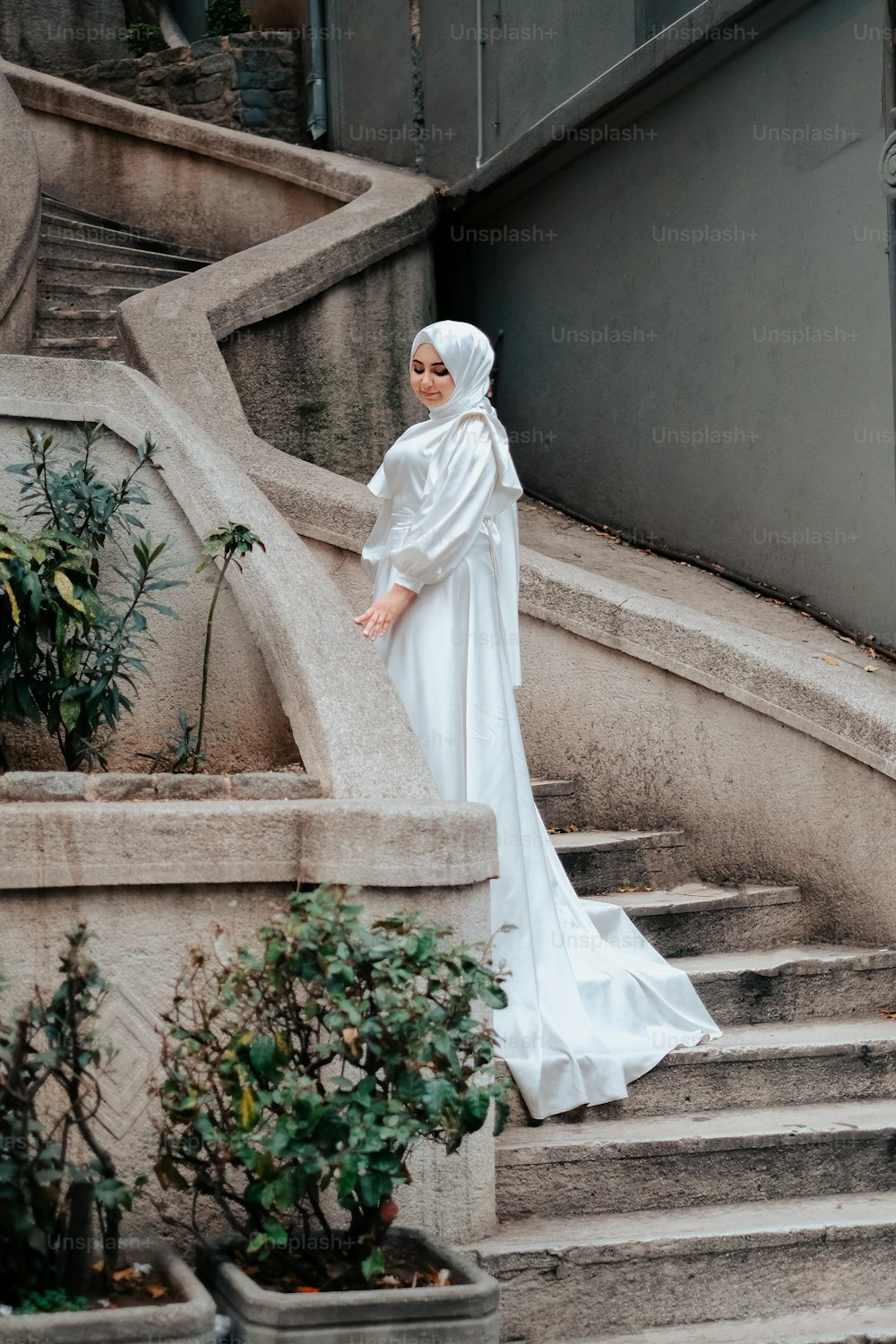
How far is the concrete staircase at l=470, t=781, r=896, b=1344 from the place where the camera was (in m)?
4.03

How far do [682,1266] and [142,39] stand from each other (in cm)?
1151

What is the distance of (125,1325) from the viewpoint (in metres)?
2.99

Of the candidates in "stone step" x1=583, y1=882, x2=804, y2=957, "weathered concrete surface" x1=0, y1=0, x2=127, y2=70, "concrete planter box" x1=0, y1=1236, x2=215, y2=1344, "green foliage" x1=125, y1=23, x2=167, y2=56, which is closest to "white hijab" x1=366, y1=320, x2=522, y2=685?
"stone step" x1=583, y1=882, x2=804, y2=957

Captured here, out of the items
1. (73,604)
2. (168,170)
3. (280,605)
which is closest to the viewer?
(73,604)

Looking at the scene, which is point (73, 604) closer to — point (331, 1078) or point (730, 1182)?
point (331, 1078)

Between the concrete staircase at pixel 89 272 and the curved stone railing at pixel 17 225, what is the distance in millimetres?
213

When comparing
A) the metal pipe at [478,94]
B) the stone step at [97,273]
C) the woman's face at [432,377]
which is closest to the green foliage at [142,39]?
the metal pipe at [478,94]

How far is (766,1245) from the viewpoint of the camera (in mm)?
4148

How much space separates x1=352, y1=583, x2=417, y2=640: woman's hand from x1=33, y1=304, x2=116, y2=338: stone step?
15.4 ft

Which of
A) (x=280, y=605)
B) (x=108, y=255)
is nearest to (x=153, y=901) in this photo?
(x=280, y=605)

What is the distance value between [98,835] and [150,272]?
6.98 meters

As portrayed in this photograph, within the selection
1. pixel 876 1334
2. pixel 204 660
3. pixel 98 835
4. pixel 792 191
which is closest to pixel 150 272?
pixel 792 191

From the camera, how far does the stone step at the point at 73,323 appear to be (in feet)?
29.2

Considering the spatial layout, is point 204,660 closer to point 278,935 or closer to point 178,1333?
point 278,935
